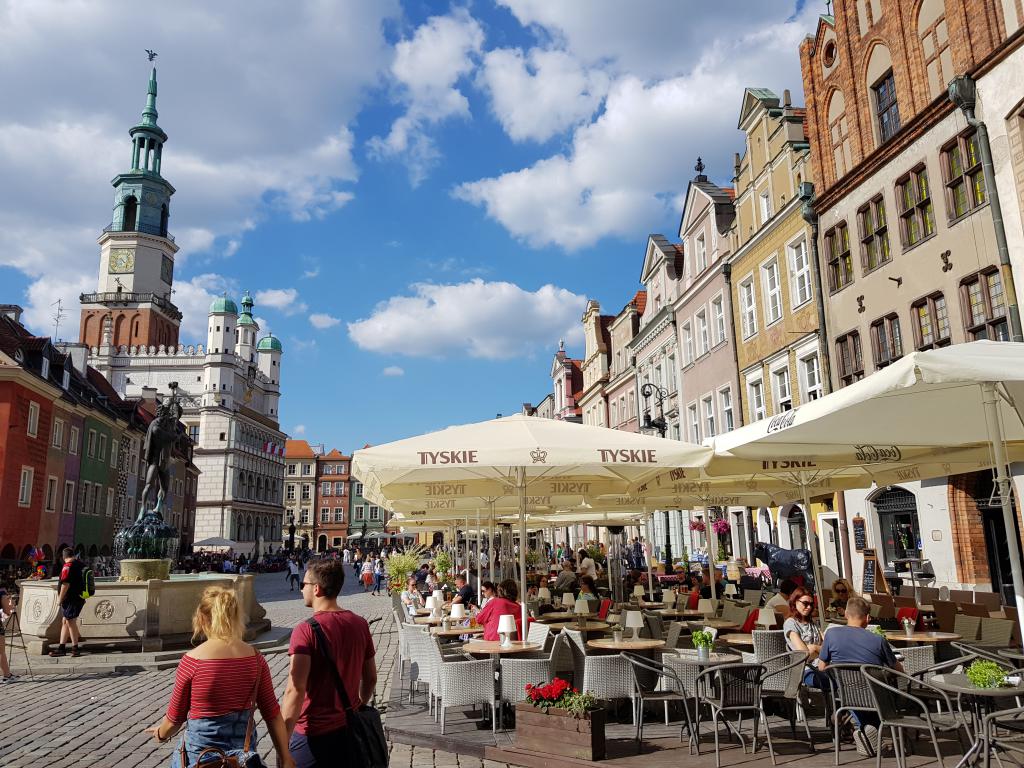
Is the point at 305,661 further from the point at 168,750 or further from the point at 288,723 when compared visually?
the point at 168,750

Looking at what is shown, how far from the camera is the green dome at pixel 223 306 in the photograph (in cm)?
8888

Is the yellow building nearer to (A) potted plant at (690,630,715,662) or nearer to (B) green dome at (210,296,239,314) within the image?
(A) potted plant at (690,630,715,662)

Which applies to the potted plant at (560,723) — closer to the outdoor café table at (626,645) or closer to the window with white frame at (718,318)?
the outdoor café table at (626,645)

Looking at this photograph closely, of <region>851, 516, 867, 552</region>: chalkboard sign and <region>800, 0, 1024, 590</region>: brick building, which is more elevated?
<region>800, 0, 1024, 590</region>: brick building

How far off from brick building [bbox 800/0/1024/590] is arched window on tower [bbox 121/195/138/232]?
3313 inches

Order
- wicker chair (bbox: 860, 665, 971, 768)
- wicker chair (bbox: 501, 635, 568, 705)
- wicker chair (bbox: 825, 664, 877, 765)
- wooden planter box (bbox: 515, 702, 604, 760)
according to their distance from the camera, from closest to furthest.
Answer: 1. wicker chair (bbox: 860, 665, 971, 768)
2. wicker chair (bbox: 825, 664, 877, 765)
3. wooden planter box (bbox: 515, 702, 604, 760)
4. wicker chair (bbox: 501, 635, 568, 705)

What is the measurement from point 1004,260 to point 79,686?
60.2 feet

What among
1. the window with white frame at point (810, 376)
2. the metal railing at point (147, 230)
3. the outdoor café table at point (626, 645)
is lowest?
the outdoor café table at point (626, 645)

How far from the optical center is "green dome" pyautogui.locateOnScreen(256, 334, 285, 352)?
353 feet

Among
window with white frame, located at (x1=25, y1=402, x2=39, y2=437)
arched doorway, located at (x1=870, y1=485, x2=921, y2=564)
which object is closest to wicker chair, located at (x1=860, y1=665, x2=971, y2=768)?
arched doorway, located at (x1=870, y1=485, x2=921, y2=564)

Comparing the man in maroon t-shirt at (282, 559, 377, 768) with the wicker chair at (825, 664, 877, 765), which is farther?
the wicker chair at (825, 664, 877, 765)

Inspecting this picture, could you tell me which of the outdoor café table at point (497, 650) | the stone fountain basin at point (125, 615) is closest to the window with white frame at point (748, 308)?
the stone fountain basin at point (125, 615)

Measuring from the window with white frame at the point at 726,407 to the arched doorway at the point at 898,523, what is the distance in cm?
932

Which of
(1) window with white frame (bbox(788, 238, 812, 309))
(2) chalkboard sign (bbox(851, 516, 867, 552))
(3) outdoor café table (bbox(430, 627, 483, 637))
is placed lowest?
(3) outdoor café table (bbox(430, 627, 483, 637))
